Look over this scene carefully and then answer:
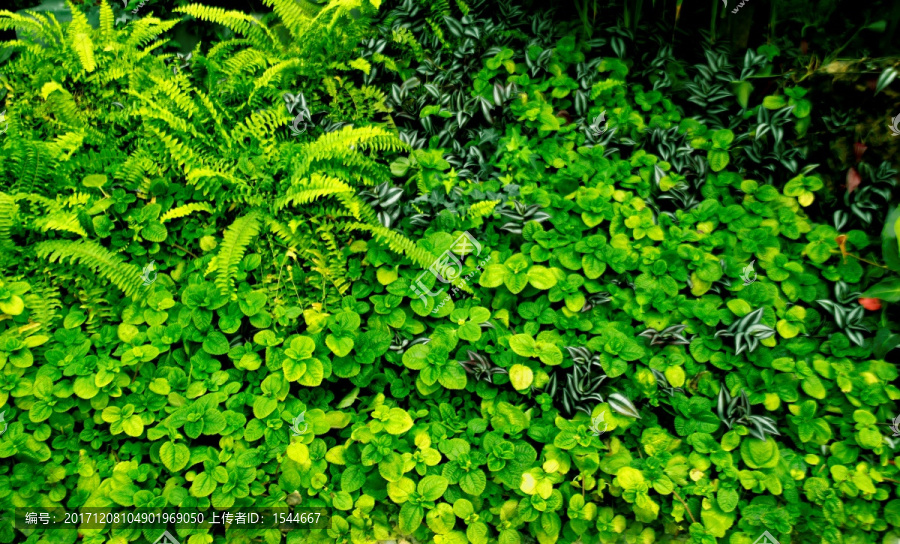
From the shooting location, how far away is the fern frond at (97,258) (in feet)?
9.25

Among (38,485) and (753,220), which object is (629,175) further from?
(38,485)

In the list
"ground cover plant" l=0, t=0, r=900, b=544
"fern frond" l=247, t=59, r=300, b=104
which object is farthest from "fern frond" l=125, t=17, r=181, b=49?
"fern frond" l=247, t=59, r=300, b=104

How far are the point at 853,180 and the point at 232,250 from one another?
3.62 metres

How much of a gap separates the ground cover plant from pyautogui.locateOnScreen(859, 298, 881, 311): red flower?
1.9 inches

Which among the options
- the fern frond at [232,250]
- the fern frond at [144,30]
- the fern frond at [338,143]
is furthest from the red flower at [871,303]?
the fern frond at [144,30]

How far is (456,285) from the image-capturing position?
2.96 metres

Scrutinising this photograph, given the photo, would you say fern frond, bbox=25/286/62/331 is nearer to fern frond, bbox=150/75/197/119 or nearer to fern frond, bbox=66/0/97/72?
fern frond, bbox=150/75/197/119

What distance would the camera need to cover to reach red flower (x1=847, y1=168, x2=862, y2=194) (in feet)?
10.5

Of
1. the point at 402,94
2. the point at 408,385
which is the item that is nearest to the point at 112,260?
the point at 408,385

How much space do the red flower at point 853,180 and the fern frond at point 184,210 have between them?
150 inches

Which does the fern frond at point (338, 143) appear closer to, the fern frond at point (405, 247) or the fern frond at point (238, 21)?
the fern frond at point (405, 247)

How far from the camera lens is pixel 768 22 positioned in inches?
151

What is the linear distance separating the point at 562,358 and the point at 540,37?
256 centimetres

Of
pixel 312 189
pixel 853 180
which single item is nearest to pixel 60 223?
pixel 312 189
